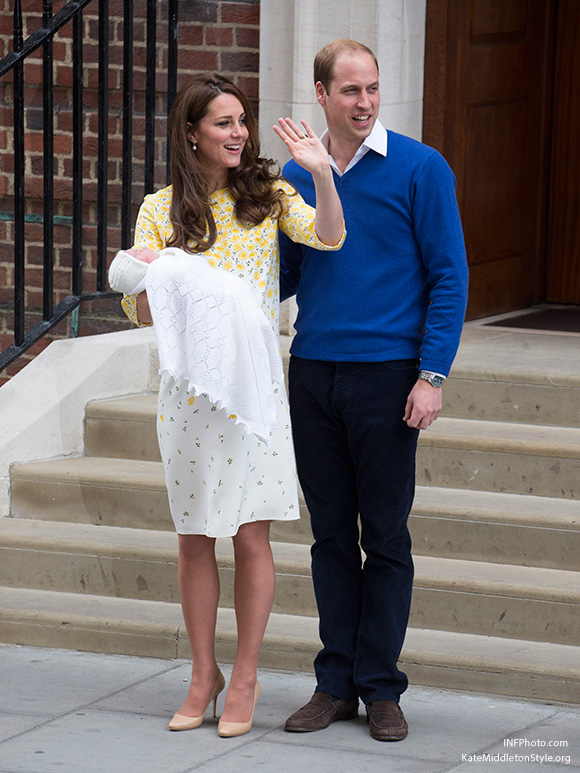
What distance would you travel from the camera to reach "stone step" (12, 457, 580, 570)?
4449 millimetres

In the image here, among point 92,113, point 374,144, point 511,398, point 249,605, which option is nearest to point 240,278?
point 374,144

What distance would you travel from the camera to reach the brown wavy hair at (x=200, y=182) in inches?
141

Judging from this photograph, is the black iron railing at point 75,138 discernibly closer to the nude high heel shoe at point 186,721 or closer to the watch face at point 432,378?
the nude high heel shoe at point 186,721

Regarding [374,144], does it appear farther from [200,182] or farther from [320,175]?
[200,182]

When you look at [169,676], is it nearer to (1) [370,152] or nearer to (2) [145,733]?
(2) [145,733]

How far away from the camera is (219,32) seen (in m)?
5.97

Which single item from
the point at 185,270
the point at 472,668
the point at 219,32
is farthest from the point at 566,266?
the point at 185,270

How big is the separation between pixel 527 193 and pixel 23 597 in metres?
3.40

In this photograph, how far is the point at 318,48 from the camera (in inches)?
224

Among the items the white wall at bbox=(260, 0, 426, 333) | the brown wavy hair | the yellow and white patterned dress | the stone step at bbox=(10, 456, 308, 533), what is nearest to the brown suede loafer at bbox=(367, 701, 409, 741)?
the yellow and white patterned dress

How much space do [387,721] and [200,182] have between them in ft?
5.04

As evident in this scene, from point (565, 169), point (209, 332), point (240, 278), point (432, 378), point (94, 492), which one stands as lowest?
point (94, 492)

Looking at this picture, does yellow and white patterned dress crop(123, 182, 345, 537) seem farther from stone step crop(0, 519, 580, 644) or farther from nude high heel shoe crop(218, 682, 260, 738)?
stone step crop(0, 519, 580, 644)

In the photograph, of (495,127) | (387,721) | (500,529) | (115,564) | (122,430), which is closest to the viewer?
(387,721)
